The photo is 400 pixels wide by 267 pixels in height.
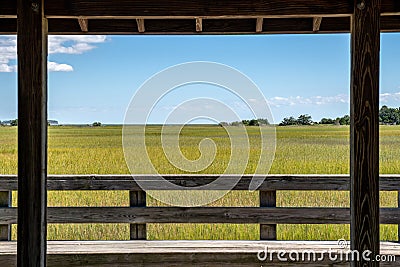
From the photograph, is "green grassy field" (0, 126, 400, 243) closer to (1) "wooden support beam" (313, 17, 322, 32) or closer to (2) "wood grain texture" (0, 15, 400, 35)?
(2) "wood grain texture" (0, 15, 400, 35)

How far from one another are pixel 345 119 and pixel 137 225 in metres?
11.0

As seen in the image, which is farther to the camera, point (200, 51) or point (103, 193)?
point (200, 51)

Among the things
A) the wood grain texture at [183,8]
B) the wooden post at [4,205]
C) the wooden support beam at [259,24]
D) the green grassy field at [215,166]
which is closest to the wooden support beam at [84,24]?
the wood grain texture at [183,8]

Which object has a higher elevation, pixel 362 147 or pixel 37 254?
pixel 362 147

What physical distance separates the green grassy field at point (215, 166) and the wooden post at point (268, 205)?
1337 millimetres

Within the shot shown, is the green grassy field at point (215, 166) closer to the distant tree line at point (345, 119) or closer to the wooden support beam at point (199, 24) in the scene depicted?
the distant tree line at point (345, 119)

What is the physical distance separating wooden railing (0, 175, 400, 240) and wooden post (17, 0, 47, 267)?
196 centimetres

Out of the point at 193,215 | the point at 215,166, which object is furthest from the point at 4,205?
the point at 215,166

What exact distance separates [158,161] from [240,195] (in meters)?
3.25

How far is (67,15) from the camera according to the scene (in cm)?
262

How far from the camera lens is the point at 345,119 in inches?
570

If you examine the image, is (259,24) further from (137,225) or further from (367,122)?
(137,225)

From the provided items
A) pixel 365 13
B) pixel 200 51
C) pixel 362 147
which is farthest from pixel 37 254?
pixel 200 51

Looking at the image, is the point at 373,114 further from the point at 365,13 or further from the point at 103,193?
the point at 103,193
